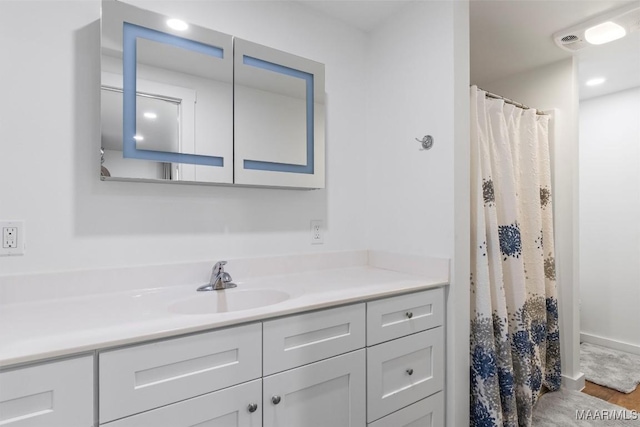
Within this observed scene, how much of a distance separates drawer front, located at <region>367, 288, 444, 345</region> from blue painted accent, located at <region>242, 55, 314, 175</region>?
757 millimetres

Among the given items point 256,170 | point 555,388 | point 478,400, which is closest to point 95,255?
point 256,170

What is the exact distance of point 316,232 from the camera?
1854 millimetres

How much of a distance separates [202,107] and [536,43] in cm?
214

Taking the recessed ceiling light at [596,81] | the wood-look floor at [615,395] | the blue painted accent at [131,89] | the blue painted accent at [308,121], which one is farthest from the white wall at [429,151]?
the recessed ceiling light at [596,81]

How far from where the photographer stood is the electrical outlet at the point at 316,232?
184cm

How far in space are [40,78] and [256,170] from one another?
0.84 meters

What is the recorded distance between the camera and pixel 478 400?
1621mm

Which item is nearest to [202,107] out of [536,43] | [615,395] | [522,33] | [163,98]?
[163,98]

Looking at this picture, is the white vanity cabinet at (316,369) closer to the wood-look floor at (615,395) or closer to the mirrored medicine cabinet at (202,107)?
the mirrored medicine cabinet at (202,107)

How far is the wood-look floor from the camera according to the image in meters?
2.11

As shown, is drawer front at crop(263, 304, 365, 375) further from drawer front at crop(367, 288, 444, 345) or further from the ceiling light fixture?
the ceiling light fixture

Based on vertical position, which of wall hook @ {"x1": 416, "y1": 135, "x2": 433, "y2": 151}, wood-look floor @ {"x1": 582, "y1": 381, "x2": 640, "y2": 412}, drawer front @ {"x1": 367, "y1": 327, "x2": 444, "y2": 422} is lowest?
wood-look floor @ {"x1": 582, "y1": 381, "x2": 640, "y2": 412}

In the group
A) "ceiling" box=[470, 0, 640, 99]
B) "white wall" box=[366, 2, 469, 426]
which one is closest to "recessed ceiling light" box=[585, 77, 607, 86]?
"ceiling" box=[470, 0, 640, 99]

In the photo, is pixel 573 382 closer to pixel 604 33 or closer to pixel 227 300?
pixel 604 33
